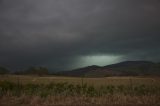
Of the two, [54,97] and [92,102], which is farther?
[54,97]

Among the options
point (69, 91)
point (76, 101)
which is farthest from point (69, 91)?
point (76, 101)

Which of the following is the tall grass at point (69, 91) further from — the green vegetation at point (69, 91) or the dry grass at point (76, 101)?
the dry grass at point (76, 101)

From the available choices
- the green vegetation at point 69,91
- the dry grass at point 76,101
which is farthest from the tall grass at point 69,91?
the dry grass at point 76,101

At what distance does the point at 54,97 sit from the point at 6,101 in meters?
Answer: 4.28

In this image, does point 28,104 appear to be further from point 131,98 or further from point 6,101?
point 131,98

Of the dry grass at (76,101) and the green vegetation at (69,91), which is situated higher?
the green vegetation at (69,91)

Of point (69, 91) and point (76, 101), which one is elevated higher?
point (69, 91)

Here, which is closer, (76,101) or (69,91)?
(76,101)

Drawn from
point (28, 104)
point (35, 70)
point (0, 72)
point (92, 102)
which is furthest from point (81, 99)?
point (35, 70)

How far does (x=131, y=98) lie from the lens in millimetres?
21719

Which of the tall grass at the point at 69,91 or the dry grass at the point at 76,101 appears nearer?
the dry grass at the point at 76,101

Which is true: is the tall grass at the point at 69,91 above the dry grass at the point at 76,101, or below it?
above

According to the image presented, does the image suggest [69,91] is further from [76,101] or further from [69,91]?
[76,101]

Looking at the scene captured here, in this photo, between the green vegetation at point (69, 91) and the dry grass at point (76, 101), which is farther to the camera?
the green vegetation at point (69, 91)
